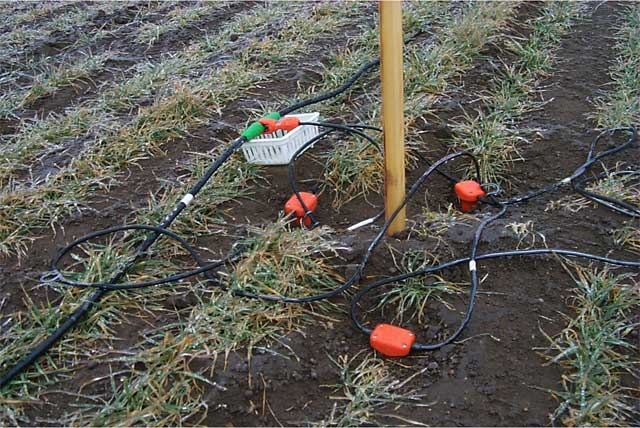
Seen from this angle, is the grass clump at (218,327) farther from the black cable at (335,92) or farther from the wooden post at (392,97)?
the black cable at (335,92)

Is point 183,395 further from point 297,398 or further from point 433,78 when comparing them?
point 433,78

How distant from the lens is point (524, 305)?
1804 mm

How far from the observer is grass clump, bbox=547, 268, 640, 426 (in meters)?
1.47

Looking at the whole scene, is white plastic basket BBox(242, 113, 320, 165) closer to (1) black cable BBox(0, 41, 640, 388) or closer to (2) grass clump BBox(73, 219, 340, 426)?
(1) black cable BBox(0, 41, 640, 388)

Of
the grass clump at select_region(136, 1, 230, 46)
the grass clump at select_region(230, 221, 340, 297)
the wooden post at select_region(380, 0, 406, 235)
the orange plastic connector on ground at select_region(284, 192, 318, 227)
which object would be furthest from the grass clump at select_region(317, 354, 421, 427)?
the grass clump at select_region(136, 1, 230, 46)

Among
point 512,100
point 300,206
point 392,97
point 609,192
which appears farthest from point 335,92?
point 609,192

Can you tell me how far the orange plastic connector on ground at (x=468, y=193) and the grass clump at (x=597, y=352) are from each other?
0.55 m

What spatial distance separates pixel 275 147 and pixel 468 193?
0.89 m

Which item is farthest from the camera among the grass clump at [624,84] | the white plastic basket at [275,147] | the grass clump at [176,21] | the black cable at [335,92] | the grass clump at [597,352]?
the grass clump at [176,21]

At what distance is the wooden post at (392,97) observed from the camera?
1702 mm

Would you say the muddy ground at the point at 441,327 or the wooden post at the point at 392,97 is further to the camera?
the wooden post at the point at 392,97

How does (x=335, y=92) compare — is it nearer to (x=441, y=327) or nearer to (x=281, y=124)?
(x=281, y=124)

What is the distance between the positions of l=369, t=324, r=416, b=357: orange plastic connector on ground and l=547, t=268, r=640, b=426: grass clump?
16.2 inches

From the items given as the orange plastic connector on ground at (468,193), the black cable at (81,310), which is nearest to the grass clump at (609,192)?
the orange plastic connector on ground at (468,193)
